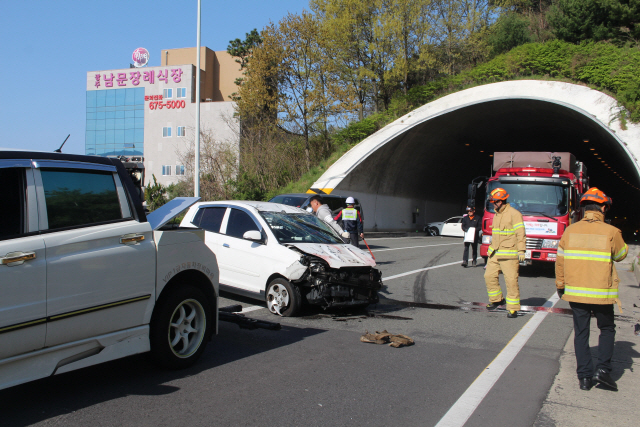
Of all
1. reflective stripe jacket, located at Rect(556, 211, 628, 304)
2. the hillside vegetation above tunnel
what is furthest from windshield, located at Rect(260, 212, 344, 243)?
the hillside vegetation above tunnel

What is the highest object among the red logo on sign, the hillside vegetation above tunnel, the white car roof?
the red logo on sign

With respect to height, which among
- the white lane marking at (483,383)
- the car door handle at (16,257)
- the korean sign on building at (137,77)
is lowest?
the white lane marking at (483,383)

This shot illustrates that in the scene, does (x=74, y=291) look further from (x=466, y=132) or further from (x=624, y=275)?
(x=466, y=132)

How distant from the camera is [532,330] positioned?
7.24 meters

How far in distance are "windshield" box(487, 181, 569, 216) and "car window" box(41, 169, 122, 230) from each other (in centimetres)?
1196

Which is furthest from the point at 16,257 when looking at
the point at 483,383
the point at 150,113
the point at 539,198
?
the point at 150,113

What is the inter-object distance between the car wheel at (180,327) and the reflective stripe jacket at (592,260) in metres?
3.54

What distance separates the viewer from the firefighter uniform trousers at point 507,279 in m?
8.03

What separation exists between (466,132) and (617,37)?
406 inches

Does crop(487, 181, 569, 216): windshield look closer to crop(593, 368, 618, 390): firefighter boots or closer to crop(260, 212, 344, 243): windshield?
crop(260, 212, 344, 243): windshield

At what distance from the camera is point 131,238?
171 inches

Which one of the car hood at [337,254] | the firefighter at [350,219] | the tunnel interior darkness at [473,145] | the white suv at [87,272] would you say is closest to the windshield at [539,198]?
the firefighter at [350,219]

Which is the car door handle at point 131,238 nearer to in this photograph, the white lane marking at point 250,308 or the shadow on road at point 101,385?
the shadow on road at point 101,385

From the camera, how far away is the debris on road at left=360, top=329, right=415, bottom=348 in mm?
6070
